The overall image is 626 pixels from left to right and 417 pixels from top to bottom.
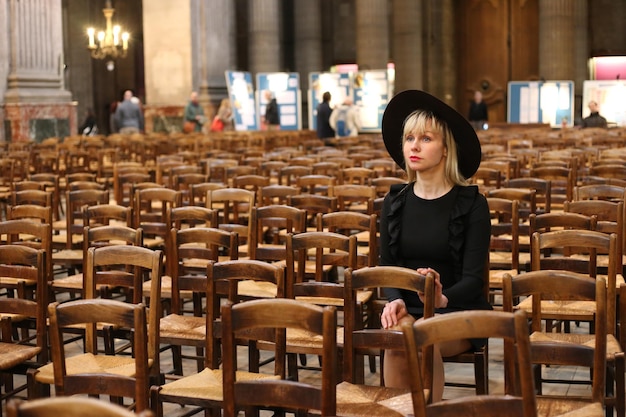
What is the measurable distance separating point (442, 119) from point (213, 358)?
1.61 meters

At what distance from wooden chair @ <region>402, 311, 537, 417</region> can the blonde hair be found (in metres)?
1.64

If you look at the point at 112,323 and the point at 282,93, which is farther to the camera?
the point at 282,93

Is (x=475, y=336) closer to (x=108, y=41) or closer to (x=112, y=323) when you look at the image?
(x=112, y=323)

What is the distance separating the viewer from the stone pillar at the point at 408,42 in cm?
3516

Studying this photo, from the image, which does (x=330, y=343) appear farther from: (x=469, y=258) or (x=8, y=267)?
(x=8, y=267)

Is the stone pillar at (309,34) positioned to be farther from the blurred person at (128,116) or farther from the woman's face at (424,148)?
the woman's face at (424,148)

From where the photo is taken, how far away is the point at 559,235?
5961 mm

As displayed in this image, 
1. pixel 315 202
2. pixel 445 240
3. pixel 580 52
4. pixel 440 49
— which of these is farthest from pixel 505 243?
pixel 440 49

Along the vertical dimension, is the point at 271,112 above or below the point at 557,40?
below

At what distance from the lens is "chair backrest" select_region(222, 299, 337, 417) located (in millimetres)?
4004

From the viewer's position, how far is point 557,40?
32.2 m

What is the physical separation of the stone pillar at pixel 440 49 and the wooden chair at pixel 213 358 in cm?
3196

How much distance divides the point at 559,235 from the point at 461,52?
33.0m

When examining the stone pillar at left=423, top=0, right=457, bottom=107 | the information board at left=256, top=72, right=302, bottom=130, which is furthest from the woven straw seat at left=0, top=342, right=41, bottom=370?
the stone pillar at left=423, top=0, right=457, bottom=107
